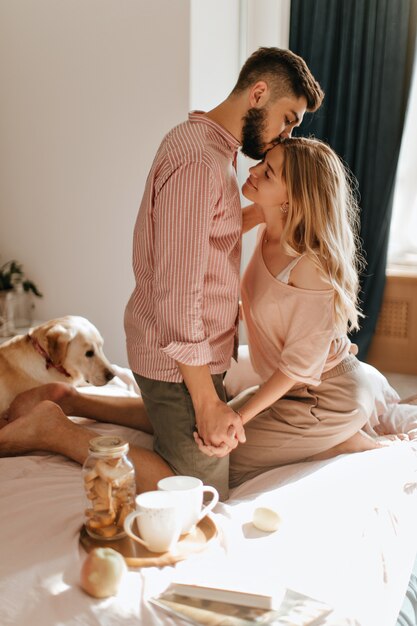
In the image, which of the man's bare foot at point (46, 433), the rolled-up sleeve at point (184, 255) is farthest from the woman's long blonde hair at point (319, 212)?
the man's bare foot at point (46, 433)

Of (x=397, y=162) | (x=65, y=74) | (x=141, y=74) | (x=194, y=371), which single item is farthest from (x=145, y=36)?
(x=194, y=371)

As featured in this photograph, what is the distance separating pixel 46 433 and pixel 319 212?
3.19 feet

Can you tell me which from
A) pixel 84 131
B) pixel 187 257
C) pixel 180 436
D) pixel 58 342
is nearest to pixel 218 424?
pixel 180 436

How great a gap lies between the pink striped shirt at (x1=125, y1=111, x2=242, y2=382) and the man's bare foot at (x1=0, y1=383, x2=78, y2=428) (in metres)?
0.40

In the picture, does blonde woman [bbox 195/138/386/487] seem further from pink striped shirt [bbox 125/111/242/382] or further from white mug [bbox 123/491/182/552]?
white mug [bbox 123/491/182/552]

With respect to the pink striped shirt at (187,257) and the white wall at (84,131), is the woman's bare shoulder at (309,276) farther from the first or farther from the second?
the white wall at (84,131)

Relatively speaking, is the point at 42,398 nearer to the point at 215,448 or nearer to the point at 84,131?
the point at 215,448

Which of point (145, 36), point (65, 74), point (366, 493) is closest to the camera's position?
point (366, 493)

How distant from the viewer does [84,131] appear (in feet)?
12.6

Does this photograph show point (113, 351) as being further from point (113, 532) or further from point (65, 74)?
point (113, 532)

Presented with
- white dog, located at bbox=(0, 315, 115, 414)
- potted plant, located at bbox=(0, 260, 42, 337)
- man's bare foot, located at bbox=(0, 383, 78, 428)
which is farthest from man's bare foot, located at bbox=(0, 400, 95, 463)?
potted plant, located at bbox=(0, 260, 42, 337)

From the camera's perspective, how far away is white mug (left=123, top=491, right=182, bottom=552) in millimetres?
1353

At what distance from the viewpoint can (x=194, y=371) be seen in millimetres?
1762

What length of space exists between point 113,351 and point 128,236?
0.69 m
